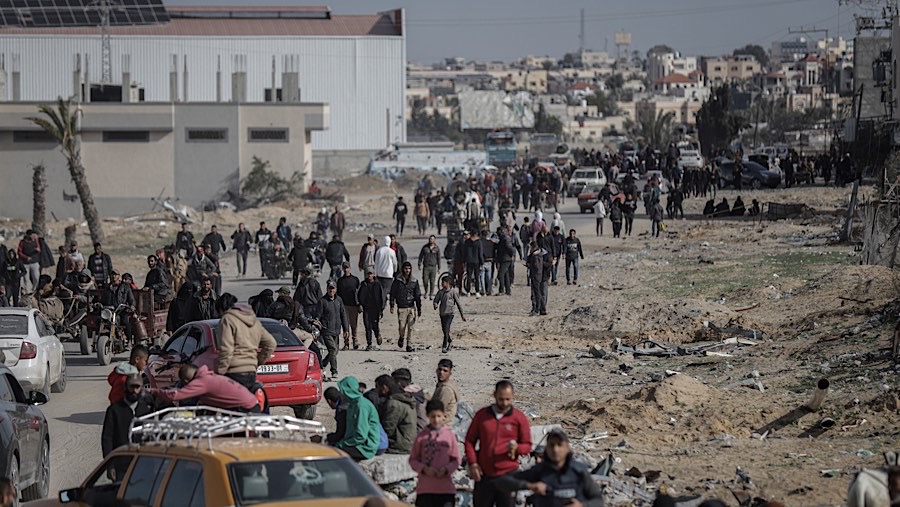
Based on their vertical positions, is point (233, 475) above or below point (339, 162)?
below

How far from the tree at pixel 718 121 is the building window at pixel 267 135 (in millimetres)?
34887

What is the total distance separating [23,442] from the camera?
12.0m

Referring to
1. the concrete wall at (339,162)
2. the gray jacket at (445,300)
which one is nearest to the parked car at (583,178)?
the concrete wall at (339,162)

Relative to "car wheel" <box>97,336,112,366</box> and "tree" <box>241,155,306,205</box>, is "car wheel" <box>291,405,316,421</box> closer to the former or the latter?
"car wheel" <box>97,336,112,366</box>

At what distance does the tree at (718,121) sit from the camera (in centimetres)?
9494

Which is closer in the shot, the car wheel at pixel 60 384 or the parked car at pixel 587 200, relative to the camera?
the car wheel at pixel 60 384

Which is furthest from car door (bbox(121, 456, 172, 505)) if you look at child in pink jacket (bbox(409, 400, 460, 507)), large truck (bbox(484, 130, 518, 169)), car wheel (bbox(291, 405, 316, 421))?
large truck (bbox(484, 130, 518, 169))

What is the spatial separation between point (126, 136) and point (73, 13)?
64.5 ft

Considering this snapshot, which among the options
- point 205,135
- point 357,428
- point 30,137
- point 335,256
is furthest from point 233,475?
point 30,137

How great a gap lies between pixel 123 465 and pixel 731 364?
→ 1268 cm

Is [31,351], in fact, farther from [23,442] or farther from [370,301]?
[23,442]

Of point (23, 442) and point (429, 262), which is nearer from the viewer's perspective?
point (23, 442)

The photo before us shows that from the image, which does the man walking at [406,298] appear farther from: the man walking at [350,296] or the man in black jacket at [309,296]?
the man in black jacket at [309,296]

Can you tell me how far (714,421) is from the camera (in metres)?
15.7
